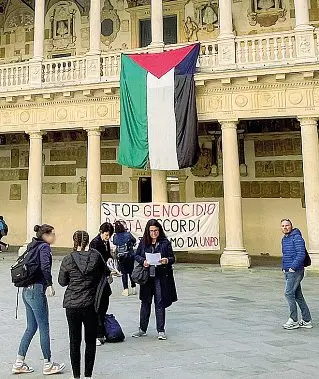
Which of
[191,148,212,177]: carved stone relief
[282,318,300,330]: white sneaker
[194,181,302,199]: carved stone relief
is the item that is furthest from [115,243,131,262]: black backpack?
[191,148,212,177]: carved stone relief

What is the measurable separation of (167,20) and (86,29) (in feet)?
13.5

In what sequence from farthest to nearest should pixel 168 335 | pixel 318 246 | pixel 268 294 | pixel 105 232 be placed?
pixel 318 246, pixel 268 294, pixel 105 232, pixel 168 335

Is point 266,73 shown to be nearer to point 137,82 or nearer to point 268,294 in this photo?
point 137,82

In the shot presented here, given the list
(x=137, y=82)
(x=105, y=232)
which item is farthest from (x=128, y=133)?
(x=105, y=232)

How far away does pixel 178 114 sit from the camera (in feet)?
52.1

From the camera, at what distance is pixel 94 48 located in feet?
57.5

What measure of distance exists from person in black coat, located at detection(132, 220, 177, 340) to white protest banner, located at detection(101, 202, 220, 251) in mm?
8422

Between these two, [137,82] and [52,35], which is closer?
[137,82]

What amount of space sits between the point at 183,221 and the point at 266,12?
1036cm

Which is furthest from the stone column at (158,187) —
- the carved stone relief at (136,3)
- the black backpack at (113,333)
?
the black backpack at (113,333)

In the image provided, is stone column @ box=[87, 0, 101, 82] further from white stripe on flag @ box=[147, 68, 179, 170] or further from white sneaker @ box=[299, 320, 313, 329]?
white sneaker @ box=[299, 320, 313, 329]

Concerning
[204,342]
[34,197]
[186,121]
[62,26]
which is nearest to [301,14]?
[186,121]

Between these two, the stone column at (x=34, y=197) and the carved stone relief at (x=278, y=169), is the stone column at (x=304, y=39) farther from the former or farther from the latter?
the stone column at (x=34, y=197)

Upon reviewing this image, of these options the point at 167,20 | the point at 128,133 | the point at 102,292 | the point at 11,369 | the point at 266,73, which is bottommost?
the point at 11,369
